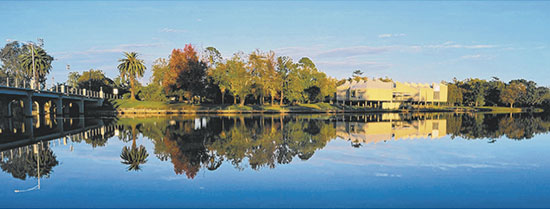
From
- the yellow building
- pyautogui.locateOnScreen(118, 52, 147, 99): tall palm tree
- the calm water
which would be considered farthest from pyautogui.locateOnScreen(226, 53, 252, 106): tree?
the calm water

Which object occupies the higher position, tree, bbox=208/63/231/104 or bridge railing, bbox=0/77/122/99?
tree, bbox=208/63/231/104

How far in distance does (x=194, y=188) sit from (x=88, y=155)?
1040 cm

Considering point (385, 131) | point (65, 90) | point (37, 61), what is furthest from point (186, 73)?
point (385, 131)

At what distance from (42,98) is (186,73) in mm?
26256

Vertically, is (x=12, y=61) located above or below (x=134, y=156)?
above

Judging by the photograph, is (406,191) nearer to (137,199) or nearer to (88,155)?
(137,199)

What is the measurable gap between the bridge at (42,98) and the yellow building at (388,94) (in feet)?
230

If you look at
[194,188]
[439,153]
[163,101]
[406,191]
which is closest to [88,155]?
[194,188]

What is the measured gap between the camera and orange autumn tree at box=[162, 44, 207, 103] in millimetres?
78375

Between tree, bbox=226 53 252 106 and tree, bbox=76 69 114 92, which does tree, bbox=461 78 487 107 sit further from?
tree, bbox=76 69 114 92

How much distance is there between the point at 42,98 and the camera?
2411 inches

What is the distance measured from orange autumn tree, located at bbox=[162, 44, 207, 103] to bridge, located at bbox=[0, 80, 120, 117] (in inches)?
605

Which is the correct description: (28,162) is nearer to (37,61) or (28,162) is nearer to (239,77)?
(239,77)

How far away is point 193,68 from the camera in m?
79.5
